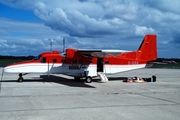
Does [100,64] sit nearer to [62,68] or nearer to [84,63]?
[84,63]

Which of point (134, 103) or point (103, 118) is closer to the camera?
point (103, 118)

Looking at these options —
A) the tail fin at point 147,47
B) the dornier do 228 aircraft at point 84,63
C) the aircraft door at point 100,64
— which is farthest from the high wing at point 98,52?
the tail fin at point 147,47

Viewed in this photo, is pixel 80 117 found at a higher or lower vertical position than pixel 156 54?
lower

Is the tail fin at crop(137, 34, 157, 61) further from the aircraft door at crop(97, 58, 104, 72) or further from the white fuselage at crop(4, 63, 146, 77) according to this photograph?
the aircraft door at crop(97, 58, 104, 72)

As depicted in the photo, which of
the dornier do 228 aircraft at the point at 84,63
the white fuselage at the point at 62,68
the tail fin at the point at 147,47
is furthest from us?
the tail fin at the point at 147,47

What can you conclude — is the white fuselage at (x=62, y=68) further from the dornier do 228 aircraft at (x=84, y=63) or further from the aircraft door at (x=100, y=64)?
the aircraft door at (x=100, y=64)

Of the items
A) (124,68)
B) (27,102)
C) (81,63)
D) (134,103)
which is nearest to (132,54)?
(124,68)

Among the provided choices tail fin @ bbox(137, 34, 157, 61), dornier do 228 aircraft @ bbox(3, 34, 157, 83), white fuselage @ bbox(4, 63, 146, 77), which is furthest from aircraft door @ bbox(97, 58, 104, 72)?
tail fin @ bbox(137, 34, 157, 61)

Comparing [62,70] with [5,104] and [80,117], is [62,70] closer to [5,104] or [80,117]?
[5,104]

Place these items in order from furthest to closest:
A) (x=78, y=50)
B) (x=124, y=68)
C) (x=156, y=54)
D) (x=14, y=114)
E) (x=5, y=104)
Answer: (x=156, y=54) → (x=124, y=68) → (x=78, y=50) → (x=5, y=104) → (x=14, y=114)

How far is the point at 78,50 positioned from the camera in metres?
21.0

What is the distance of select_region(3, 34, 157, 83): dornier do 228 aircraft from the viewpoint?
20547 millimetres

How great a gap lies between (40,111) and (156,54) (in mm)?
19287

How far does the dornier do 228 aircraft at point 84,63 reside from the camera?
→ 2055 centimetres
